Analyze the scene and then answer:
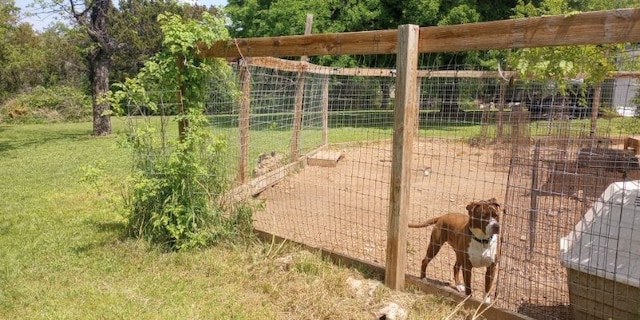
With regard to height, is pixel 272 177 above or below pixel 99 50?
below

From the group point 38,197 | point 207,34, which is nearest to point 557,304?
point 207,34

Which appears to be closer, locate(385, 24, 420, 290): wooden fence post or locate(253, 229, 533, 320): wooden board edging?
locate(253, 229, 533, 320): wooden board edging

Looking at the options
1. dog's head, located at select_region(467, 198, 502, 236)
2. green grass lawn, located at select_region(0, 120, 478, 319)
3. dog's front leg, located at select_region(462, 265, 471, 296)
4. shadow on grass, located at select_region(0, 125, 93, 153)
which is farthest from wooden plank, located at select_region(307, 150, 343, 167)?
shadow on grass, located at select_region(0, 125, 93, 153)

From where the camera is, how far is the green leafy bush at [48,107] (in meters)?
25.1

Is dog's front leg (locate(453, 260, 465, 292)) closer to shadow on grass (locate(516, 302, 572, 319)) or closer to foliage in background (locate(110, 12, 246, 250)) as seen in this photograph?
shadow on grass (locate(516, 302, 572, 319))

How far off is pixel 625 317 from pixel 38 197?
760cm

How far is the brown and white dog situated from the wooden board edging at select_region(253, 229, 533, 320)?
12 cm

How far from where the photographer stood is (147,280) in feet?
14.0

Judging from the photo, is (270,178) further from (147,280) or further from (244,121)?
(147,280)

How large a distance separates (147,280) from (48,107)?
26219mm

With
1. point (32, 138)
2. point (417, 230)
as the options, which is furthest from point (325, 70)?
point (32, 138)

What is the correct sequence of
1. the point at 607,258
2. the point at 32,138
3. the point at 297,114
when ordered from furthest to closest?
1. the point at 32,138
2. the point at 297,114
3. the point at 607,258

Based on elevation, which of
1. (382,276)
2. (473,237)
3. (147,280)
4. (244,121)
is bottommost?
(147,280)

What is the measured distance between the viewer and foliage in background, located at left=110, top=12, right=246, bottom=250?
195 inches
